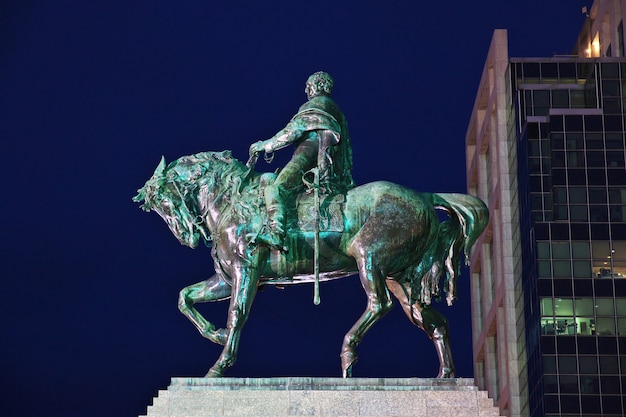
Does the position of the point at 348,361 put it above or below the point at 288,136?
below

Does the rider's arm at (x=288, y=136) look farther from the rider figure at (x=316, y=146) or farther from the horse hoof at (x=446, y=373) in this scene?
the horse hoof at (x=446, y=373)

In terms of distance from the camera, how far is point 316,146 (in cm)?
3553

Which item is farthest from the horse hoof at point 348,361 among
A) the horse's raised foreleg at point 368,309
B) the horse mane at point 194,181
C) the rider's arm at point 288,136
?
the rider's arm at point 288,136

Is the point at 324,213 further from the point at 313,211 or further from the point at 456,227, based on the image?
the point at 456,227

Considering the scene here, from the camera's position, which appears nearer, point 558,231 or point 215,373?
point 215,373

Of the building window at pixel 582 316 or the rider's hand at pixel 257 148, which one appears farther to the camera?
the building window at pixel 582 316

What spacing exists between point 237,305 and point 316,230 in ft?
6.98

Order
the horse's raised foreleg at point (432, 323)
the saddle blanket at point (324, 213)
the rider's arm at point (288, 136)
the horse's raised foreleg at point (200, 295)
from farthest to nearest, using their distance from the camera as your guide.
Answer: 1. the rider's arm at point (288, 136)
2. the horse's raised foreleg at point (200, 295)
3. the horse's raised foreleg at point (432, 323)
4. the saddle blanket at point (324, 213)

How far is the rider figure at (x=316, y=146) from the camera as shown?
34.7 m

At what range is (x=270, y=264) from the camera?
113 feet

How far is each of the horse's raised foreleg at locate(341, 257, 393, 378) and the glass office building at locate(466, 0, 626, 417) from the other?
75.5m

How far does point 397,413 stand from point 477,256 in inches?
4041

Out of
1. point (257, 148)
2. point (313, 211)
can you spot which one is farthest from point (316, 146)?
point (313, 211)

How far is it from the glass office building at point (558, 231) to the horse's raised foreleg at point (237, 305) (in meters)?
75.8
